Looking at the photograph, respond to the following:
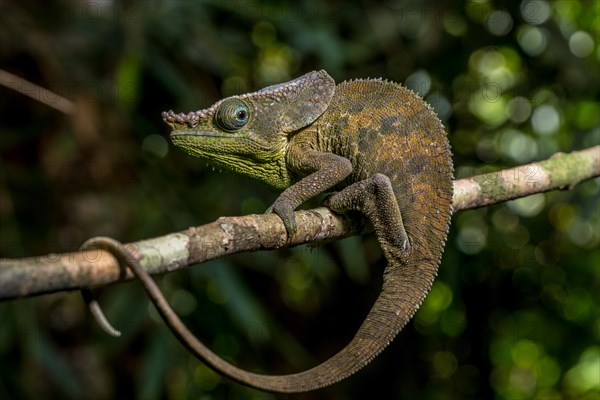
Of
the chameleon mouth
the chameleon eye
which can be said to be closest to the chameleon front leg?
the chameleon eye

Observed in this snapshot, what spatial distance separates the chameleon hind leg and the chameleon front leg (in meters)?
0.07

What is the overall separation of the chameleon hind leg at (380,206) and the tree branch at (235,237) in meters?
0.05

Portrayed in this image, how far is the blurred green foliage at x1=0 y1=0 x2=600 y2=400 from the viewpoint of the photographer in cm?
308

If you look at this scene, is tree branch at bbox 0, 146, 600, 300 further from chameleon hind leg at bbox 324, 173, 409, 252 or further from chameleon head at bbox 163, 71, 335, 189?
chameleon head at bbox 163, 71, 335, 189

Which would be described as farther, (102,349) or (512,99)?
(512,99)

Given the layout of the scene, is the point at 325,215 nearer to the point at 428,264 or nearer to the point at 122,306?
the point at 428,264

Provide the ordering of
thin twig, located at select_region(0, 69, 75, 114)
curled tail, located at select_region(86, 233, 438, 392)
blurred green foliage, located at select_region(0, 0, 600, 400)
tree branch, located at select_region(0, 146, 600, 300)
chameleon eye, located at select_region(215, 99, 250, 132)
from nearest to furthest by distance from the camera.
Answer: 1. tree branch, located at select_region(0, 146, 600, 300)
2. curled tail, located at select_region(86, 233, 438, 392)
3. chameleon eye, located at select_region(215, 99, 250, 132)
4. thin twig, located at select_region(0, 69, 75, 114)
5. blurred green foliage, located at select_region(0, 0, 600, 400)

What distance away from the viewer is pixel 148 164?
3.24m

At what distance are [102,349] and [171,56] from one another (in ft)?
4.45

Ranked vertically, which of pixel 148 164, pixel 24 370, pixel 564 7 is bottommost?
pixel 24 370

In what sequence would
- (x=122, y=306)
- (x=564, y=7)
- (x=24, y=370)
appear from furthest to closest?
→ 1. (x=564, y=7)
2. (x=24, y=370)
3. (x=122, y=306)

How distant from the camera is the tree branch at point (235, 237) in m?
1.01

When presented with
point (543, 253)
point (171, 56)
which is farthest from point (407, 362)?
point (171, 56)

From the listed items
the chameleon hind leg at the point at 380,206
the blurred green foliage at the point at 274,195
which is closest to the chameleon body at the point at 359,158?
the chameleon hind leg at the point at 380,206
